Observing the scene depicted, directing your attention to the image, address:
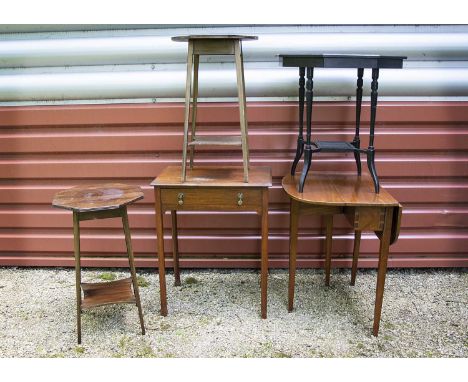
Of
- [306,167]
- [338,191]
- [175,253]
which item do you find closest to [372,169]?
[338,191]

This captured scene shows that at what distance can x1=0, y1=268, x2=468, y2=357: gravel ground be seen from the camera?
300cm

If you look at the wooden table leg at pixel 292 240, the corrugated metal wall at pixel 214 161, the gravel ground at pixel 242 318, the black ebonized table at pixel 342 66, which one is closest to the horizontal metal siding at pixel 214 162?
the corrugated metal wall at pixel 214 161

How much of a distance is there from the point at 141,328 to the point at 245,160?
140 cm

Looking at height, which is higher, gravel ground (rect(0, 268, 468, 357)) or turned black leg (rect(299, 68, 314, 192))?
turned black leg (rect(299, 68, 314, 192))

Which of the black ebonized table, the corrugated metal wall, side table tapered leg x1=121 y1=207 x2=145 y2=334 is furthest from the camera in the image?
the corrugated metal wall

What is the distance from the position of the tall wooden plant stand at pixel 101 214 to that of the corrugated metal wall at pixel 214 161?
758 mm

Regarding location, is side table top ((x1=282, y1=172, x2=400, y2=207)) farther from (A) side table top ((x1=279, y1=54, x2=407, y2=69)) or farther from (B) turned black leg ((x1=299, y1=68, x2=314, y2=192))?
(A) side table top ((x1=279, y1=54, x2=407, y2=69))

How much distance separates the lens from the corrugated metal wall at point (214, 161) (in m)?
3.77

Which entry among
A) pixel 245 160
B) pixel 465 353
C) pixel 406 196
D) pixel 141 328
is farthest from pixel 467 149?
pixel 141 328

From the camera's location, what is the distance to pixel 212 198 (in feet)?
10.4

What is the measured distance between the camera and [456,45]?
3.68 m

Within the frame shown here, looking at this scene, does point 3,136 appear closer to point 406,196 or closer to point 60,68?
point 60,68

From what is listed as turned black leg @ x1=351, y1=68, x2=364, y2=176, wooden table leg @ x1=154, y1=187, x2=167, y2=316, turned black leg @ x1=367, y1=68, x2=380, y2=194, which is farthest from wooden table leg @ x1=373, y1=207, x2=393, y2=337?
wooden table leg @ x1=154, y1=187, x2=167, y2=316

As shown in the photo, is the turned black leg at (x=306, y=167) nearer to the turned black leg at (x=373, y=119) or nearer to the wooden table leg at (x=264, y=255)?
the wooden table leg at (x=264, y=255)
